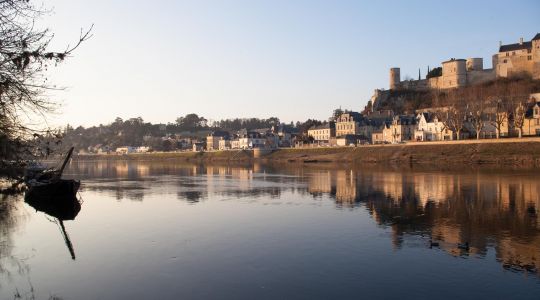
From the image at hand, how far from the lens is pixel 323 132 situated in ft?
395

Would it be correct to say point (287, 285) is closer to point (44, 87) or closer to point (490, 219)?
point (44, 87)

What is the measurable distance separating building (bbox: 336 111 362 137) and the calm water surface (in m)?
78.8

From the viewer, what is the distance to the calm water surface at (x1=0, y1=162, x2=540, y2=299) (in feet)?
40.7

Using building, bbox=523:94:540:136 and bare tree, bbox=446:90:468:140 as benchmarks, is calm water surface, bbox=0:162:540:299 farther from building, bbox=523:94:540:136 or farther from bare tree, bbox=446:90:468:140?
building, bbox=523:94:540:136

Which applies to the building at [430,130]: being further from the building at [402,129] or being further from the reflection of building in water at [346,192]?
the reflection of building in water at [346,192]

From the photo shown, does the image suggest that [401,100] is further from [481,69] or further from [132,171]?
[132,171]

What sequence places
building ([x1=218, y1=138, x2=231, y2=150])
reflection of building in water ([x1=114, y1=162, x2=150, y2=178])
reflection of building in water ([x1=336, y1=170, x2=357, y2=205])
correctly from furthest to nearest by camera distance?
building ([x1=218, y1=138, x2=231, y2=150]) → reflection of building in water ([x1=114, y1=162, x2=150, y2=178]) → reflection of building in water ([x1=336, y1=170, x2=357, y2=205])

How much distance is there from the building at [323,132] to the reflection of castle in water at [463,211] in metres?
77.2

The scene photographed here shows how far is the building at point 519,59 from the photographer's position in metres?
104

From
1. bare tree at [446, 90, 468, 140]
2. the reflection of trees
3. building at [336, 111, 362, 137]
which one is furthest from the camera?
building at [336, 111, 362, 137]

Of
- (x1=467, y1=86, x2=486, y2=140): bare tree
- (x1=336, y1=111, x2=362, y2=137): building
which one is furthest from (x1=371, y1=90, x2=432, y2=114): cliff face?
(x1=467, y1=86, x2=486, y2=140): bare tree

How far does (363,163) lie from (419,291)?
66.6 meters

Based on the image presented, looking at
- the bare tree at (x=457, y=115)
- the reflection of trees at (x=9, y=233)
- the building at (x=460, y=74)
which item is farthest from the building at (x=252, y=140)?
the reflection of trees at (x=9, y=233)

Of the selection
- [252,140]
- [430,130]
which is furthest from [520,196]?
[252,140]
